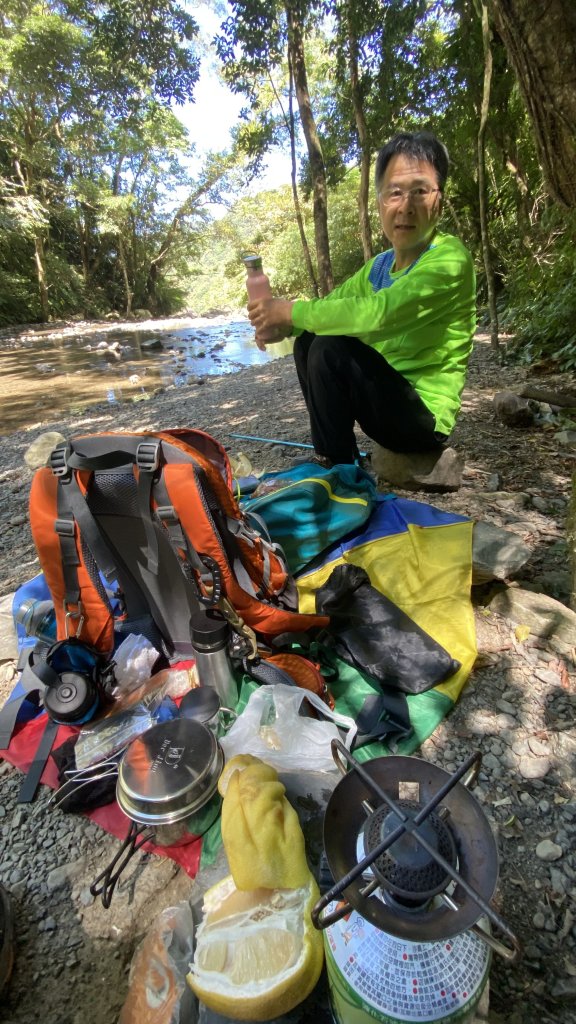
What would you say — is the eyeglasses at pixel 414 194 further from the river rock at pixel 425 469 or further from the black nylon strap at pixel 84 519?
the black nylon strap at pixel 84 519

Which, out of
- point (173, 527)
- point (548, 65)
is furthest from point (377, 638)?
point (548, 65)

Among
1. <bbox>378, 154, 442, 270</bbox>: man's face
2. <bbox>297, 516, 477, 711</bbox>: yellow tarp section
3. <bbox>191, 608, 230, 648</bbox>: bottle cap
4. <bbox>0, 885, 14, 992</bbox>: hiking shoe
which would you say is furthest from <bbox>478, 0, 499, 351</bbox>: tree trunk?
<bbox>0, 885, 14, 992</bbox>: hiking shoe

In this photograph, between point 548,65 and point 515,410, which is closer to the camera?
point 548,65

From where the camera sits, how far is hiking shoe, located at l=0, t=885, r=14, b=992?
1157 mm

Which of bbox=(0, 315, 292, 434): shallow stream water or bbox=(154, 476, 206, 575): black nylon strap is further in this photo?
bbox=(0, 315, 292, 434): shallow stream water

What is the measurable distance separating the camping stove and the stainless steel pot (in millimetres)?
577

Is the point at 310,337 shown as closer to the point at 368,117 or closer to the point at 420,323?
the point at 420,323

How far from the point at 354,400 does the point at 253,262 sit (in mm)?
964

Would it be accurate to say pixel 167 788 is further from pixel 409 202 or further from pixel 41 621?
pixel 409 202

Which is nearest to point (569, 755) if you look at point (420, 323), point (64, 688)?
point (64, 688)

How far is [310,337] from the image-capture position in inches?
112

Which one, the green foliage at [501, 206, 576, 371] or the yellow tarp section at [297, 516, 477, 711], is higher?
the green foliage at [501, 206, 576, 371]

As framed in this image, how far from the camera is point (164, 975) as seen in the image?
43.5 inches

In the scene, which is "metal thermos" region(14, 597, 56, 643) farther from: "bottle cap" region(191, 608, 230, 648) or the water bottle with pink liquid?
the water bottle with pink liquid
